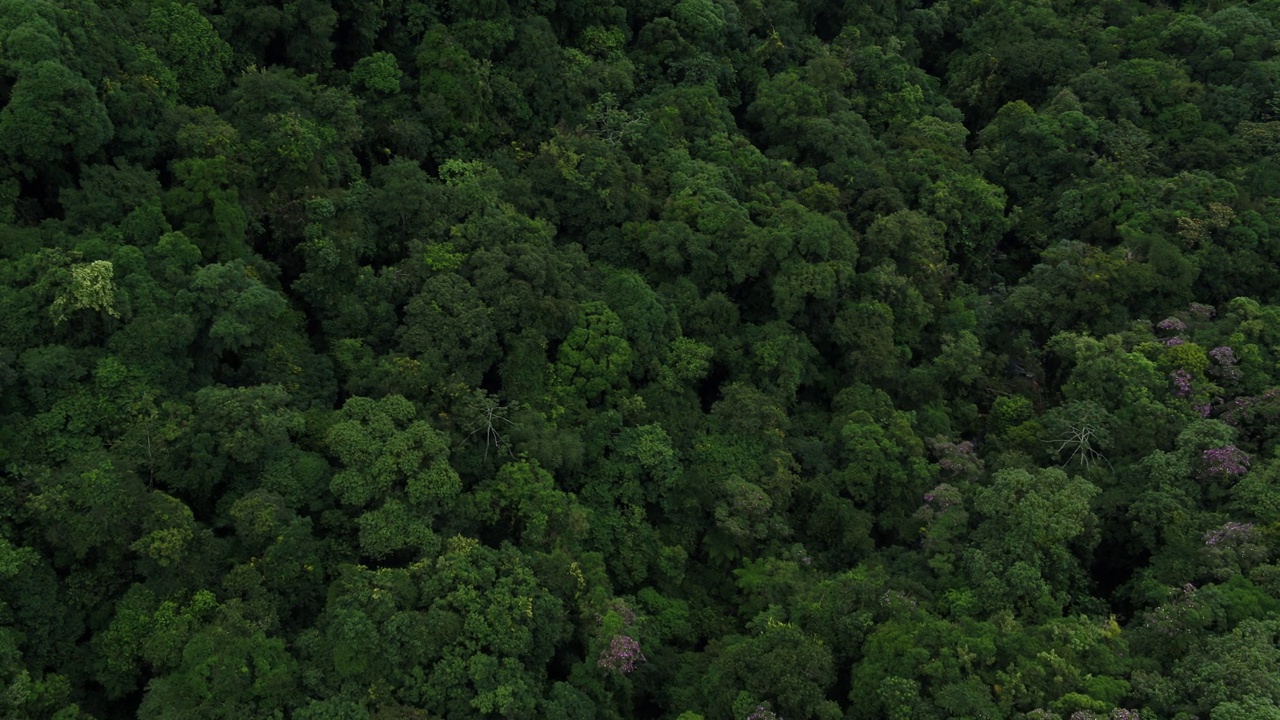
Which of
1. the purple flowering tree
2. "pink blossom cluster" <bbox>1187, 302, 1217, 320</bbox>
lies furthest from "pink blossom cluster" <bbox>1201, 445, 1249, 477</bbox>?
the purple flowering tree

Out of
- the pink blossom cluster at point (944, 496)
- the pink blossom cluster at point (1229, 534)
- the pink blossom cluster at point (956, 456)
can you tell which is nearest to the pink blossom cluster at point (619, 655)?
the pink blossom cluster at point (944, 496)

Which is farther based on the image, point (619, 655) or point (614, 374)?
point (614, 374)

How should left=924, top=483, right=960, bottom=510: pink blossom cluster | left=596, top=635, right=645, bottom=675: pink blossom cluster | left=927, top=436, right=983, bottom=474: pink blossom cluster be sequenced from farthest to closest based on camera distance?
left=927, top=436, right=983, bottom=474: pink blossom cluster
left=924, top=483, right=960, bottom=510: pink blossom cluster
left=596, top=635, right=645, bottom=675: pink blossom cluster

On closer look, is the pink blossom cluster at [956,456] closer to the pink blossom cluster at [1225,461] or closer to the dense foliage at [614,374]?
the dense foliage at [614,374]

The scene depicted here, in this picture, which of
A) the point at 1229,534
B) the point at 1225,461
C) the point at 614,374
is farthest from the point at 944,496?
the point at 614,374

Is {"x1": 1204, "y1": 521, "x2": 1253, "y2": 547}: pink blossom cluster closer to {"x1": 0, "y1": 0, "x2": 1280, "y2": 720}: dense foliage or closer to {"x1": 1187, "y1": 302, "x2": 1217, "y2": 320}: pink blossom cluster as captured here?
{"x1": 0, "y1": 0, "x2": 1280, "y2": 720}: dense foliage

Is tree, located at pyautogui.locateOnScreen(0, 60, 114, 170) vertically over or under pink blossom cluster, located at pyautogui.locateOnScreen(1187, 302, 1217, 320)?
under

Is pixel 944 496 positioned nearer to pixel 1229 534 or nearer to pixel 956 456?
pixel 956 456
